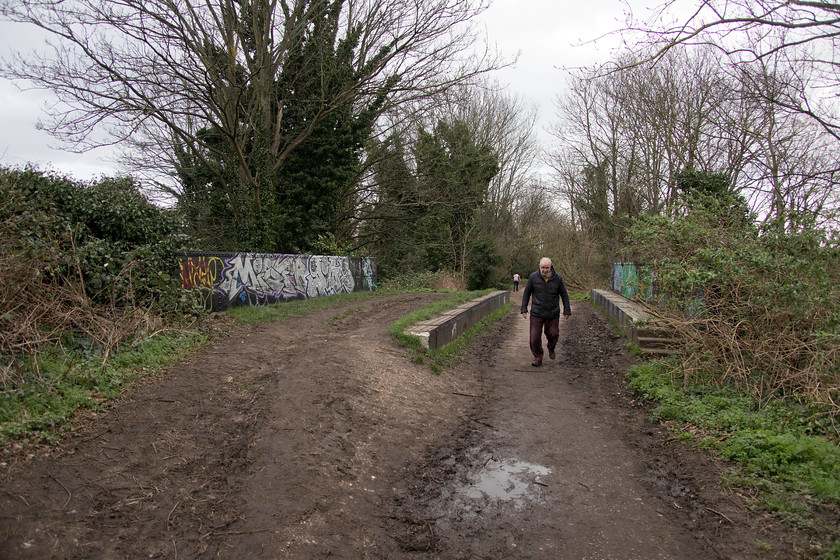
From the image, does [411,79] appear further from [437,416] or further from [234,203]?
[437,416]

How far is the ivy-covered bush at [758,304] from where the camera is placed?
5906mm

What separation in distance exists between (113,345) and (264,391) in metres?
2.04

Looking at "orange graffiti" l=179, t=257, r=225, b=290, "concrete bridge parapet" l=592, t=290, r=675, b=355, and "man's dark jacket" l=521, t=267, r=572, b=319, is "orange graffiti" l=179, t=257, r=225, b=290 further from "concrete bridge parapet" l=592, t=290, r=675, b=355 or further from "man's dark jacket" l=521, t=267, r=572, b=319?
"concrete bridge parapet" l=592, t=290, r=675, b=355

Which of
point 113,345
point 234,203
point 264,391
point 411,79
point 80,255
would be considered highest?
point 411,79

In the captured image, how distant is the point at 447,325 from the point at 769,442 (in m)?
5.95

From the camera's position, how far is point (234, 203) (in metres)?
17.6

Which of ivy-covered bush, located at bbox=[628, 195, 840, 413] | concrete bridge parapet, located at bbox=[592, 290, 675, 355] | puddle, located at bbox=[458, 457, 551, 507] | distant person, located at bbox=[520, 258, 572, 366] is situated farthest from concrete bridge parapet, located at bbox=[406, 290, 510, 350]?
puddle, located at bbox=[458, 457, 551, 507]

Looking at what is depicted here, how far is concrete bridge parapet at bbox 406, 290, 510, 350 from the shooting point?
→ 8.80m

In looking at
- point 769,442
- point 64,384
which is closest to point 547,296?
point 769,442

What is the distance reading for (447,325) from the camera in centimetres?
985

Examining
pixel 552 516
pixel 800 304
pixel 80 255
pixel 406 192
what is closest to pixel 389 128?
pixel 406 192

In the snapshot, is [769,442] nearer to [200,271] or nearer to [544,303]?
[544,303]

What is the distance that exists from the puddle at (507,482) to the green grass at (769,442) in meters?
1.50

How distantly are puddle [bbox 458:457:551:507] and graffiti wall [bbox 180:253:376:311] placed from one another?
6874mm
